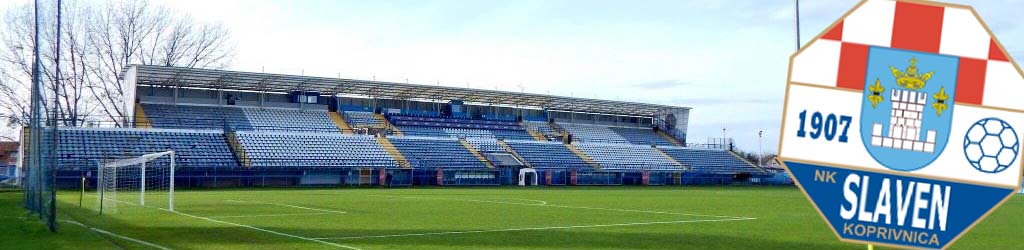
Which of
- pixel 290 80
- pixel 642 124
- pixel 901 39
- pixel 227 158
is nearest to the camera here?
pixel 901 39

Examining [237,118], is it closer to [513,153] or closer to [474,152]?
[474,152]

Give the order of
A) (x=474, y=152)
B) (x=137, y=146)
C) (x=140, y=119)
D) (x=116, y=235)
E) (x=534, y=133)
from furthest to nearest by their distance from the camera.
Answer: (x=534, y=133) < (x=474, y=152) < (x=140, y=119) < (x=137, y=146) < (x=116, y=235)

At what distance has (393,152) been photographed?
52031mm

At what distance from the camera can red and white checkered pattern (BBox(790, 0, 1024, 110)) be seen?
3.21 m

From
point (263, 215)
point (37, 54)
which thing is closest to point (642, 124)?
point (263, 215)

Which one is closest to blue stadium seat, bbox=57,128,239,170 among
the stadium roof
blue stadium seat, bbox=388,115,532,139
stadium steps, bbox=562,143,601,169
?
the stadium roof

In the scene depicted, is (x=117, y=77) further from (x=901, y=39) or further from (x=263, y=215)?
(x=901, y=39)

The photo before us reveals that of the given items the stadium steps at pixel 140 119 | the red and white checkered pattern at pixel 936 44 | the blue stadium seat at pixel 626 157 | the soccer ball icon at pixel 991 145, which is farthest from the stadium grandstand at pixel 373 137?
the soccer ball icon at pixel 991 145

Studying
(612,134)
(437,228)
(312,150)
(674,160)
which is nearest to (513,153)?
(312,150)

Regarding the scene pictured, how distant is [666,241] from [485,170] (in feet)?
126

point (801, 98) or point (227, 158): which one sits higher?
point (801, 98)

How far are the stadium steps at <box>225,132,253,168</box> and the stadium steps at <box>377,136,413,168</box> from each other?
343 inches

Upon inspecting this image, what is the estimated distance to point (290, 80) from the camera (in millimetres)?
52250

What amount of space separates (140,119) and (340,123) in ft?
40.9
